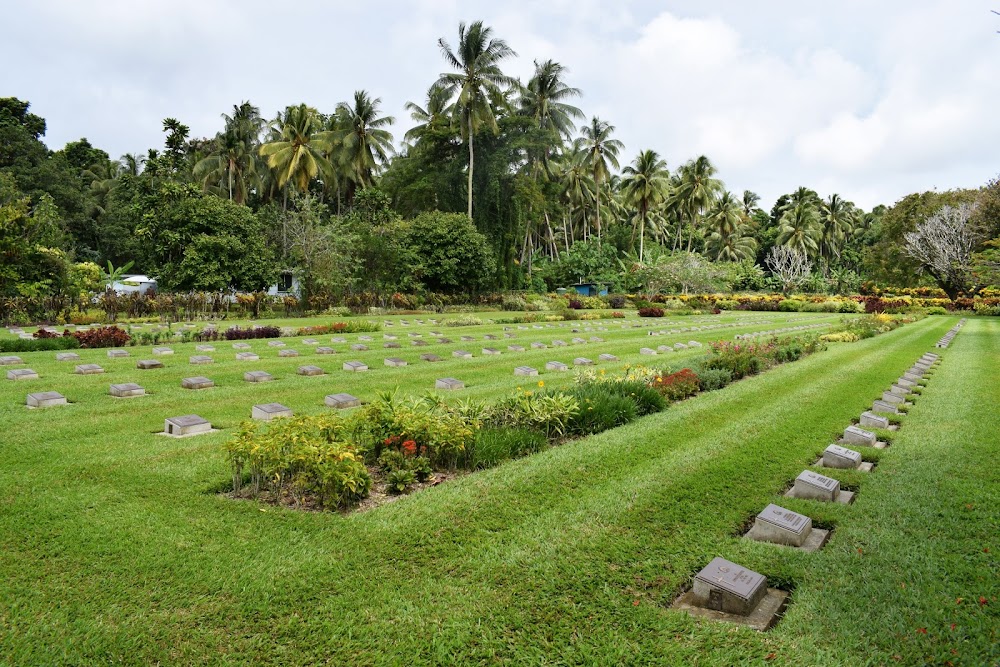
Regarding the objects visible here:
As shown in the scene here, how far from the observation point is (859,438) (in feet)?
19.8

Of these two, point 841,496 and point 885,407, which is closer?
point 841,496

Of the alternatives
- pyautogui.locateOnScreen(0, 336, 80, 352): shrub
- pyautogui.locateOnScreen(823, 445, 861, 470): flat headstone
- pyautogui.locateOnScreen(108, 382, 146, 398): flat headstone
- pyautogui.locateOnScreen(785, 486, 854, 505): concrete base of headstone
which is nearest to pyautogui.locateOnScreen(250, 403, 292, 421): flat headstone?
pyautogui.locateOnScreen(108, 382, 146, 398): flat headstone

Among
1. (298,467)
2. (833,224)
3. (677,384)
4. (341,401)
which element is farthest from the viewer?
(833,224)

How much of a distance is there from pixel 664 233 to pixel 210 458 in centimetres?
6605

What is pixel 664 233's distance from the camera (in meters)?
66.1

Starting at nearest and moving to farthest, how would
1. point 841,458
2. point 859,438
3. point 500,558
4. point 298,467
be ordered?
1. point 500,558
2. point 298,467
3. point 841,458
4. point 859,438

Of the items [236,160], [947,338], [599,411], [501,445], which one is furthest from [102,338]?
[236,160]

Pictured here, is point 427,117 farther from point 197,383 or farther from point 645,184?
point 197,383

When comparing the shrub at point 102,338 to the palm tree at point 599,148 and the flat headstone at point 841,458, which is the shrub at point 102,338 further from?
the palm tree at point 599,148

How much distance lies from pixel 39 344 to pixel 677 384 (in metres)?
12.6

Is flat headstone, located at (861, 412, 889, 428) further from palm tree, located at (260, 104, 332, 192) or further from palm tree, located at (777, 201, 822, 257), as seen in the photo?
palm tree, located at (777, 201, 822, 257)

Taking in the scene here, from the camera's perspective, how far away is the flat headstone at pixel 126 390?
25.5ft

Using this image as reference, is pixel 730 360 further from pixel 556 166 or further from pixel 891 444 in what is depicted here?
pixel 556 166

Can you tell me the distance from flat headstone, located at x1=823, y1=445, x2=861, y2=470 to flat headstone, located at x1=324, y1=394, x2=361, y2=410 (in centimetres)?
557
